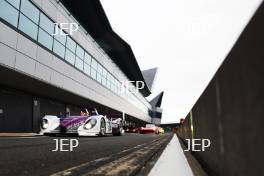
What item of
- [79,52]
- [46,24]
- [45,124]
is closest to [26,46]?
[46,24]

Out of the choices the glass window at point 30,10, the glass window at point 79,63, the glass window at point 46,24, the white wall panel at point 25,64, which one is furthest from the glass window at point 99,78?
the white wall panel at point 25,64

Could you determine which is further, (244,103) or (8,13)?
(8,13)

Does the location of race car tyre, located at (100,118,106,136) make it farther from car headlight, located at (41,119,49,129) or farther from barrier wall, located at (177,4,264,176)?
barrier wall, located at (177,4,264,176)

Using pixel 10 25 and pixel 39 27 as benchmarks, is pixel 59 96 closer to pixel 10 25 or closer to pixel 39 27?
pixel 39 27

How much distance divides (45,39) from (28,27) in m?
2.29

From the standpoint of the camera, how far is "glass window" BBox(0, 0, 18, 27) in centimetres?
1433

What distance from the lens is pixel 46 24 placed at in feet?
65.2

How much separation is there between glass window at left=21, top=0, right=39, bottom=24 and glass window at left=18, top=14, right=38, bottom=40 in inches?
12.0

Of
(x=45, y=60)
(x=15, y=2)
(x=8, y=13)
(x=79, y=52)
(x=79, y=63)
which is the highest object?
(x=79, y=52)

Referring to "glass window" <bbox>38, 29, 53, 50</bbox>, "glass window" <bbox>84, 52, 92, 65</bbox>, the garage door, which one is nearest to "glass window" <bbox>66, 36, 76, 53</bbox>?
"glass window" <bbox>84, 52, 92, 65</bbox>

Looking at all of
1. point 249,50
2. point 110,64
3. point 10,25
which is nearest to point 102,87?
point 110,64

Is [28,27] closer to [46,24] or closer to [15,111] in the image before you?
[46,24]

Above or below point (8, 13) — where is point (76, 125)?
below

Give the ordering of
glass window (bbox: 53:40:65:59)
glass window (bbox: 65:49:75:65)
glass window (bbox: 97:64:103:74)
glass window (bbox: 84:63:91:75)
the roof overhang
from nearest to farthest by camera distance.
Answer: glass window (bbox: 53:40:65:59)
glass window (bbox: 65:49:75:65)
the roof overhang
glass window (bbox: 84:63:91:75)
glass window (bbox: 97:64:103:74)
